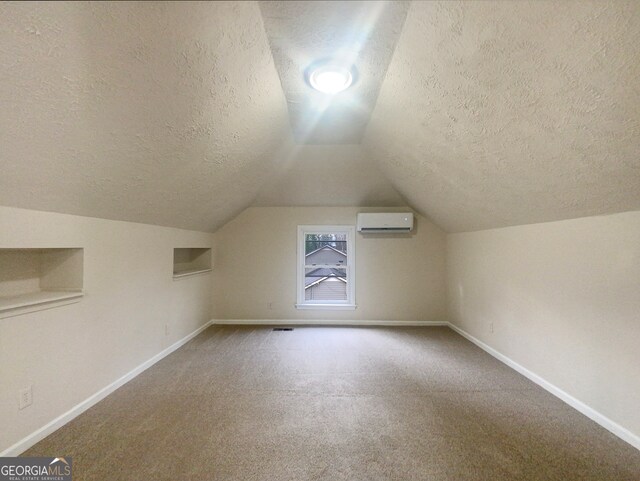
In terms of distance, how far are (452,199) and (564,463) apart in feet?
7.69

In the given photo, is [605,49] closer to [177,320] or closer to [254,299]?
[177,320]

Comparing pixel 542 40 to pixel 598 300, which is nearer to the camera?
pixel 542 40

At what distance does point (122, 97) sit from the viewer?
1.41 m

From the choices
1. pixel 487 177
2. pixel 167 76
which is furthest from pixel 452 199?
pixel 167 76

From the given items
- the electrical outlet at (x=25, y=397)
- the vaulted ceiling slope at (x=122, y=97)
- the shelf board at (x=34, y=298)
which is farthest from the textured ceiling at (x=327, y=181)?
the electrical outlet at (x=25, y=397)

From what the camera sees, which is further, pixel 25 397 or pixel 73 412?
pixel 73 412

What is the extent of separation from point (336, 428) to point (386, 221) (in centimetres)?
304

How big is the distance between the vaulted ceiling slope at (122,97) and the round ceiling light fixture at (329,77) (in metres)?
0.27

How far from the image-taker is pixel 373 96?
2227 mm

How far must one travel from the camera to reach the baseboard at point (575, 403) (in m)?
1.80

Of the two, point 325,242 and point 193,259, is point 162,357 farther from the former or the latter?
point 325,242

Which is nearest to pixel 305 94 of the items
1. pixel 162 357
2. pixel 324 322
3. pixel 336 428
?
pixel 336 428

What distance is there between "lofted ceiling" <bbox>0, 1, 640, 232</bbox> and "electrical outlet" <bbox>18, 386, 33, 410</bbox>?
1.14m

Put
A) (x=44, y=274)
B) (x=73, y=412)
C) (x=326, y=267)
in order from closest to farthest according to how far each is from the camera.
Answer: (x=73, y=412) < (x=44, y=274) < (x=326, y=267)
